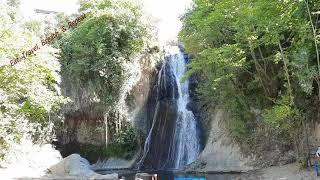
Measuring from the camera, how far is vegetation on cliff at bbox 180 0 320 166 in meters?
18.7

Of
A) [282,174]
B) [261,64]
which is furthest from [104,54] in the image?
[282,174]

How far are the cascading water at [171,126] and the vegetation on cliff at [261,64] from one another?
114 inches

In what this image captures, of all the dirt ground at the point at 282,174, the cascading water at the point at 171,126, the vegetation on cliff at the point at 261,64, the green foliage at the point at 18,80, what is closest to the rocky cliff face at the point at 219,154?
the vegetation on cliff at the point at 261,64

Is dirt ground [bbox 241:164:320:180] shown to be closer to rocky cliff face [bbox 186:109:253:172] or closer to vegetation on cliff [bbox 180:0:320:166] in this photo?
vegetation on cliff [bbox 180:0:320:166]

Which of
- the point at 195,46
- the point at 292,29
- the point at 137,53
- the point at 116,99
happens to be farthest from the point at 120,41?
the point at 292,29

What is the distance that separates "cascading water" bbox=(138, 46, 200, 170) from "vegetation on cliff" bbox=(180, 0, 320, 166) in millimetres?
2890

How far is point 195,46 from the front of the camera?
26312mm

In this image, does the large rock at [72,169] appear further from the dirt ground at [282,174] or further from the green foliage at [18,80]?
the dirt ground at [282,174]

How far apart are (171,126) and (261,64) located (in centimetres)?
1021

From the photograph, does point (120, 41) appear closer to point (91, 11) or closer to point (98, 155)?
point (91, 11)

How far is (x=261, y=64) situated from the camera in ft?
77.7

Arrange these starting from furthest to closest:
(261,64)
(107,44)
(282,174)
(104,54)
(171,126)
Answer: (107,44), (104,54), (171,126), (261,64), (282,174)

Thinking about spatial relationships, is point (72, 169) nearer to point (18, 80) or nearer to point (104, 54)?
point (18, 80)

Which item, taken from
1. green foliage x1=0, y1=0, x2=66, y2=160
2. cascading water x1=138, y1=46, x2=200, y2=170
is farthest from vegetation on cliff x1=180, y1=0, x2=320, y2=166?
green foliage x1=0, y1=0, x2=66, y2=160
